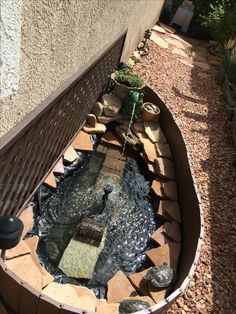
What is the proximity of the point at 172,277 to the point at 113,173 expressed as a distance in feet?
8.28

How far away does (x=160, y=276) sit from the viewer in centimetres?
454

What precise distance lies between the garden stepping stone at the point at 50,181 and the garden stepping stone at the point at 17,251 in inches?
51.1

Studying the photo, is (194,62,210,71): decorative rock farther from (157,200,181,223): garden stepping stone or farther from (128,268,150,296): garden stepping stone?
(128,268,150,296): garden stepping stone

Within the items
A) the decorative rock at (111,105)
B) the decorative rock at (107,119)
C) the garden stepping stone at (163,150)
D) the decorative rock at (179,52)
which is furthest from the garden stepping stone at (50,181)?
the decorative rock at (179,52)

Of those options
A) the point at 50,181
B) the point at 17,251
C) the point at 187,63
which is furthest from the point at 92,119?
the point at 187,63

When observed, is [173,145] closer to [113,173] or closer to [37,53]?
[113,173]

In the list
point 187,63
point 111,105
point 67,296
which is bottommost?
point 67,296

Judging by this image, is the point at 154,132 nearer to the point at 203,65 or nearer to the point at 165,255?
the point at 165,255

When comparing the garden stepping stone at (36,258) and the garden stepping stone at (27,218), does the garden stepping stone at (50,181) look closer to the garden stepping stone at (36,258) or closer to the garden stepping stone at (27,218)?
the garden stepping stone at (27,218)

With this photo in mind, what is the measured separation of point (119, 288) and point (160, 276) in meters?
0.58

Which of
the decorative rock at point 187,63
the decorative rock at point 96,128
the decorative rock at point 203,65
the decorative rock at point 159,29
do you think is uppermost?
the decorative rock at point 159,29

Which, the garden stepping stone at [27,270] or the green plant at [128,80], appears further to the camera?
the green plant at [128,80]

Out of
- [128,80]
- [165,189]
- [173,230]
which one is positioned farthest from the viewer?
[128,80]

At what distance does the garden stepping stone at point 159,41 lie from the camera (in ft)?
39.1
